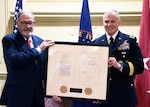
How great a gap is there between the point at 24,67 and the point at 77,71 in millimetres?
415

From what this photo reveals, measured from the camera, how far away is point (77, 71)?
208cm

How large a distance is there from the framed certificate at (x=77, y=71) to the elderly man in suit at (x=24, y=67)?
10cm

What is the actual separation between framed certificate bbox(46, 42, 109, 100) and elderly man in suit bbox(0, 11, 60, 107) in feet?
0.32

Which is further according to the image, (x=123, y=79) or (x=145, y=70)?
(x=145, y=70)

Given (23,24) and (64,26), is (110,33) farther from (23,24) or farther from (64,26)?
(64,26)

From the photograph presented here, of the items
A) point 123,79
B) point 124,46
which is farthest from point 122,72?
point 124,46

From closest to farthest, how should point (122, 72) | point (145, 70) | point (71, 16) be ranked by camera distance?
point (122, 72) < point (145, 70) < point (71, 16)

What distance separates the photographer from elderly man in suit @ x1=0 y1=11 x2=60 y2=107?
2.05 meters

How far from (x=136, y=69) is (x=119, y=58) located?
0.51 feet

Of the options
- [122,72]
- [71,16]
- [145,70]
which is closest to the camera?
[122,72]

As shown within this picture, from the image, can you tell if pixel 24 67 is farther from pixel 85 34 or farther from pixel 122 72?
pixel 85 34

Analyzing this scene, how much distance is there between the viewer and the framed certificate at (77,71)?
204 cm

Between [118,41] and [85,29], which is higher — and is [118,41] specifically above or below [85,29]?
below

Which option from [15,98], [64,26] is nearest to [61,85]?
[15,98]
